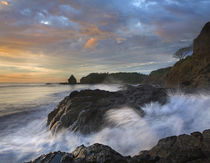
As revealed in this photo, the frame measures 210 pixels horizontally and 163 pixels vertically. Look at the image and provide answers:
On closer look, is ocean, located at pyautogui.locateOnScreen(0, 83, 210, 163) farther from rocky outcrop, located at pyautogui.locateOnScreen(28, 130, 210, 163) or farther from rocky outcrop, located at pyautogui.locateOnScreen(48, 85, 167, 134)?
rocky outcrop, located at pyautogui.locateOnScreen(28, 130, 210, 163)

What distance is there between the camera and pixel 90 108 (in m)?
7.38

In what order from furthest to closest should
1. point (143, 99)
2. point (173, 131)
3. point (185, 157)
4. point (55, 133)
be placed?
point (143, 99), point (55, 133), point (173, 131), point (185, 157)

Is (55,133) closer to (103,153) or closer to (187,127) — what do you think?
(103,153)

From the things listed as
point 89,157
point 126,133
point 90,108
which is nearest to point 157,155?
point 89,157

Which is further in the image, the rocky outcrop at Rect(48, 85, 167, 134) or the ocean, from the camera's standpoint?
the rocky outcrop at Rect(48, 85, 167, 134)

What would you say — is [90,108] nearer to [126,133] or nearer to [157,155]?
[126,133]

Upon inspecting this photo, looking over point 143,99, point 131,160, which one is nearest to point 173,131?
point 131,160

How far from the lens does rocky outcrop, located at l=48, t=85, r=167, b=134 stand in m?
6.61

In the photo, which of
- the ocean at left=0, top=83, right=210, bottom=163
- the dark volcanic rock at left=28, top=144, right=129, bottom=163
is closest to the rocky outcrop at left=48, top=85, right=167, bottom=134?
the ocean at left=0, top=83, right=210, bottom=163

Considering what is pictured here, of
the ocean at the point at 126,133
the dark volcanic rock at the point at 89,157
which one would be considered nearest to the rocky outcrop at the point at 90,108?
the ocean at the point at 126,133

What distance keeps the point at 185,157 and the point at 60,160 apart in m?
2.58

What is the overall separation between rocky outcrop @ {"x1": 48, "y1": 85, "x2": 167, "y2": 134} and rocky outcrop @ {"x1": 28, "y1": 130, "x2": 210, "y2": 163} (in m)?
3.07

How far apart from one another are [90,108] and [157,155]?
4.54 metres

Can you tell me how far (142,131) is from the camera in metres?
5.38
